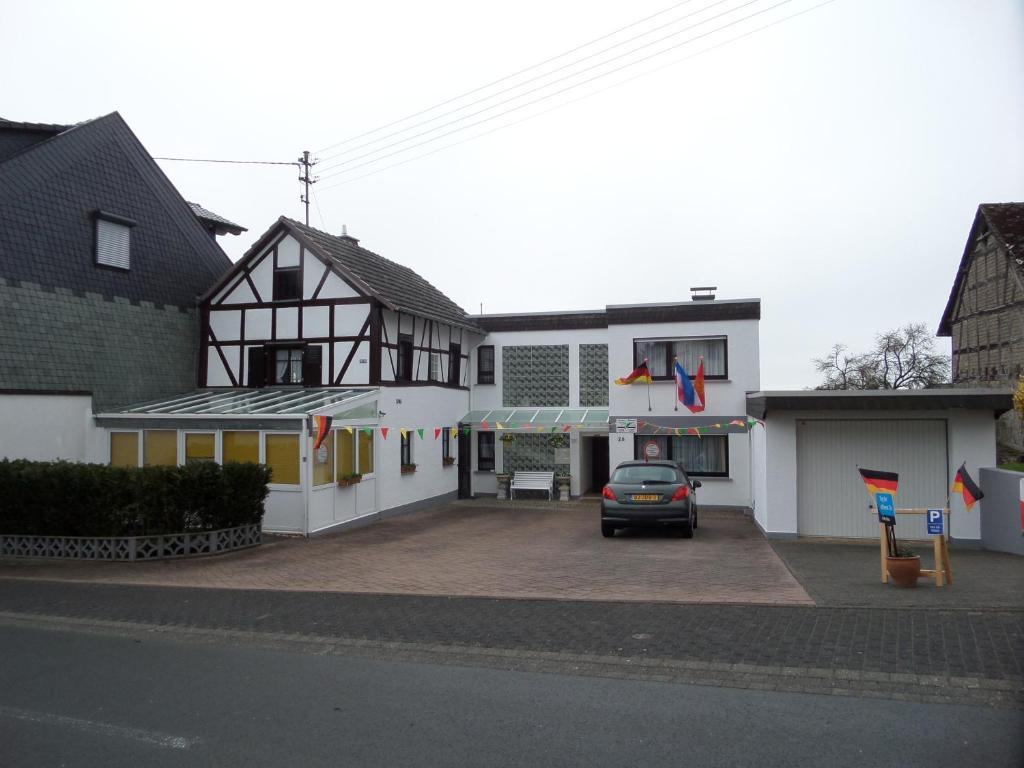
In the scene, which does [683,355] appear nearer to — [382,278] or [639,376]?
[639,376]

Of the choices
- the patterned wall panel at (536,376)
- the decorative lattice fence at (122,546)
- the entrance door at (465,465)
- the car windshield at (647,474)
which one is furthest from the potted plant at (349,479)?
the patterned wall panel at (536,376)

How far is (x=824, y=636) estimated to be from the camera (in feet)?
24.7

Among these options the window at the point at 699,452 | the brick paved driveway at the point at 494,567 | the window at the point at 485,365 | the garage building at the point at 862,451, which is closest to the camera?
the brick paved driveway at the point at 494,567

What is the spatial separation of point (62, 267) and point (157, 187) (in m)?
4.12

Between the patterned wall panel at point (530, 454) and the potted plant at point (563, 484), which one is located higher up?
the patterned wall panel at point (530, 454)

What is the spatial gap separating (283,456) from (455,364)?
887 cm

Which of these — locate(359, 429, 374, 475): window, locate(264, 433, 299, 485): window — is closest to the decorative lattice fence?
locate(264, 433, 299, 485): window

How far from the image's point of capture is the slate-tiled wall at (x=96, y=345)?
1667 centimetres

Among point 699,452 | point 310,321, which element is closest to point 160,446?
point 310,321

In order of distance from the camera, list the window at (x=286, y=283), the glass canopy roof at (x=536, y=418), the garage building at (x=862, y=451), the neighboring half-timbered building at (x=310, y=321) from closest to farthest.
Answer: the garage building at (x=862, y=451), the neighboring half-timbered building at (x=310, y=321), the window at (x=286, y=283), the glass canopy roof at (x=536, y=418)

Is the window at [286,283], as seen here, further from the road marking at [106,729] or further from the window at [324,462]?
the road marking at [106,729]

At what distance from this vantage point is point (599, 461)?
25562 millimetres

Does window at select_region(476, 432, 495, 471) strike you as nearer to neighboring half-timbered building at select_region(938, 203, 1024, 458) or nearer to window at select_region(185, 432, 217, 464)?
window at select_region(185, 432, 217, 464)

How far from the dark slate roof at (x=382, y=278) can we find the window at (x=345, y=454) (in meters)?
3.70
